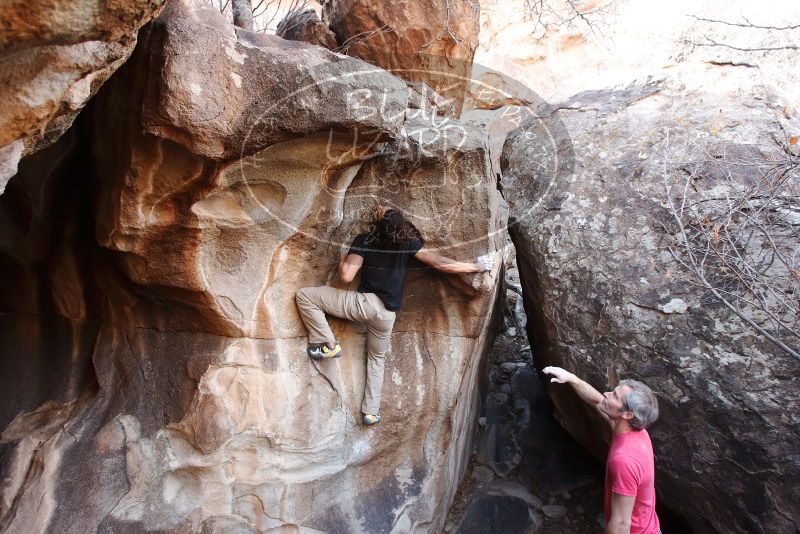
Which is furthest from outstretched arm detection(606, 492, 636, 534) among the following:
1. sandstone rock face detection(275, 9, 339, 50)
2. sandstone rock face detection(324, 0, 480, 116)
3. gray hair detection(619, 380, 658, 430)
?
sandstone rock face detection(275, 9, 339, 50)

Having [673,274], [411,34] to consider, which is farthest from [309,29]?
[673,274]

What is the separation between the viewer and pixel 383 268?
8.67 ft

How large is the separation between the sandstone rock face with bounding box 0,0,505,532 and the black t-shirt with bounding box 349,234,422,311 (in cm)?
15

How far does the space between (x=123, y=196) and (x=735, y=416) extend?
2.67m

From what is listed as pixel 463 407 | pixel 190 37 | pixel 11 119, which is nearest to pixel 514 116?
pixel 463 407

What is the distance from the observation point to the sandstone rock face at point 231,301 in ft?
6.63

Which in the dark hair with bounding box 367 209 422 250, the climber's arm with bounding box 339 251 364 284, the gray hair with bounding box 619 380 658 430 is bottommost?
the gray hair with bounding box 619 380 658 430

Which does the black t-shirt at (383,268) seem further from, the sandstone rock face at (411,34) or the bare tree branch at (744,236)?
the sandstone rock face at (411,34)

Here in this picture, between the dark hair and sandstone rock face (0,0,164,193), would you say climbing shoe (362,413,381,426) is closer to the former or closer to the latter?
the dark hair

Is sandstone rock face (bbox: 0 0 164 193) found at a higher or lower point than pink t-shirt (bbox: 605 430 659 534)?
higher

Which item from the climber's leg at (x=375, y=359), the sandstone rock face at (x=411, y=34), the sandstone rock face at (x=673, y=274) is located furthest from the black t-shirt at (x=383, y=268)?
the sandstone rock face at (x=411, y=34)

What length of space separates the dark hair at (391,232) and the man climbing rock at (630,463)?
3.43 ft

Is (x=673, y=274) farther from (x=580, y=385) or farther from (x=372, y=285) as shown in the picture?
(x=372, y=285)

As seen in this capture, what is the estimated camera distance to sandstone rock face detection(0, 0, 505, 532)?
2021 millimetres
